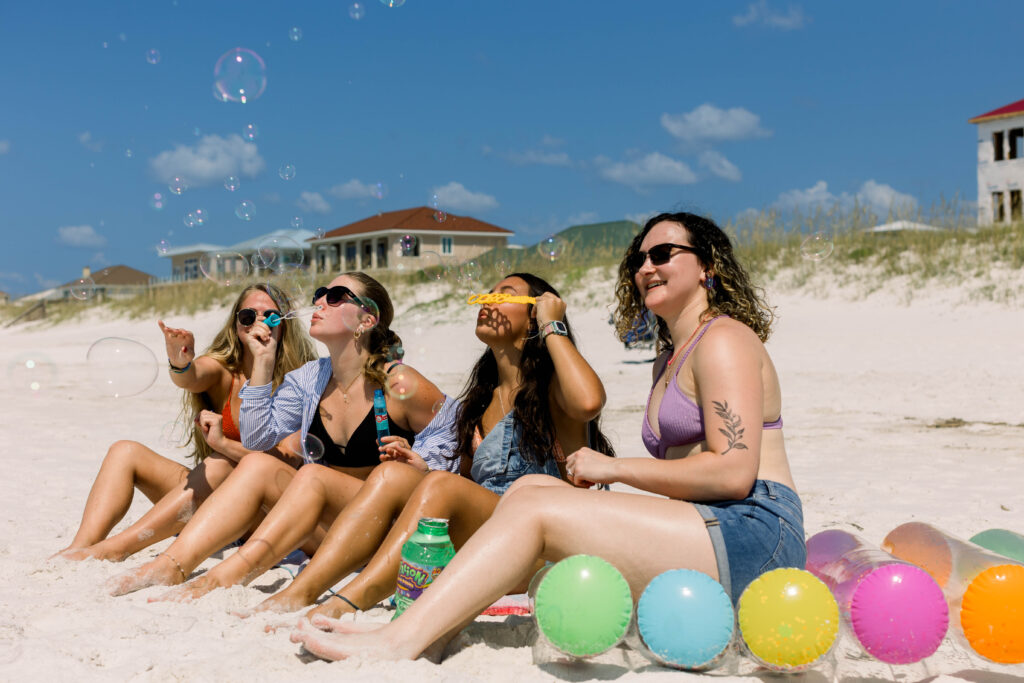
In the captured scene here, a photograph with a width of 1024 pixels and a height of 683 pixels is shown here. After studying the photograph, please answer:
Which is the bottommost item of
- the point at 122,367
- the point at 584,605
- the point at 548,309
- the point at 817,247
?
the point at 584,605

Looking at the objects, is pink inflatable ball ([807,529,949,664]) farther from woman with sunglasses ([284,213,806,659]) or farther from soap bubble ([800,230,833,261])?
soap bubble ([800,230,833,261])

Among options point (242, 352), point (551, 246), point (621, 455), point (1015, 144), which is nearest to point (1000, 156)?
point (1015, 144)

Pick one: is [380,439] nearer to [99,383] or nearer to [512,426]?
[512,426]

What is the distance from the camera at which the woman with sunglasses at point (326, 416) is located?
337 centimetres

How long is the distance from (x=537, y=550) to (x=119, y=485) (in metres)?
2.27

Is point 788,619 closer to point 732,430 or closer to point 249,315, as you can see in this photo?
point 732,430

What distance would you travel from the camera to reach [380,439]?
3332mm

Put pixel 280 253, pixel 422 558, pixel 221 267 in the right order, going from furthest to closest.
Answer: pixel 221 267 < pixel 280 253 < pixel 422 558

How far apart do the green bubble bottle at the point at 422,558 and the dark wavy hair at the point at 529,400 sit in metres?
0.52

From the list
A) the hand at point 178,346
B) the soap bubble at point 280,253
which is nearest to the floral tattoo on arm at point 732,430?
the hand at point 178,346

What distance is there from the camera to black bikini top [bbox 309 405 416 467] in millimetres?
3547

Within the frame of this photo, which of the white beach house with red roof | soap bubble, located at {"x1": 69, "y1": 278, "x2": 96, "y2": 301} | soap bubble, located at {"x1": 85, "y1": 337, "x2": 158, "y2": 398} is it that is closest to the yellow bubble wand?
soap bubble, located at {"x1": 85, "y1": 337, "x2": 158, "y2": 398}

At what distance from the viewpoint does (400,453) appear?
3.25 meters

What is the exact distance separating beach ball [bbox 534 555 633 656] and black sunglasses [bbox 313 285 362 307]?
1.59 meters
